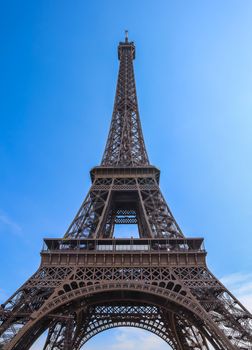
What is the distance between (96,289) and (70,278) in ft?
6.84

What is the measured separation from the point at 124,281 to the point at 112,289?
904 mm

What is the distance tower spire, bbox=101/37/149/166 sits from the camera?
1260 inches

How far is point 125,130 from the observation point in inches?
1363

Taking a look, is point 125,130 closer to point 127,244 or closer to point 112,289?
point 127,244

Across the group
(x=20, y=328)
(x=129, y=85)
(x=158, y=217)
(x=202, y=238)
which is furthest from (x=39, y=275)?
(x=129, y=85)

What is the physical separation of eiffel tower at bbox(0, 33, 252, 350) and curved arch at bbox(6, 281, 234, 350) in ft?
0.18

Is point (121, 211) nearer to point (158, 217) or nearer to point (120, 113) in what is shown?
point (158, 217)

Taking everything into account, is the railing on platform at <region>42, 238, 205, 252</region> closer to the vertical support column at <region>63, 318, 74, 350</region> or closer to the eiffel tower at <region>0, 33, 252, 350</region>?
the eiffel tower at <region>0, 33, 252, 350</region>

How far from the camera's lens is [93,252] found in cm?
2214

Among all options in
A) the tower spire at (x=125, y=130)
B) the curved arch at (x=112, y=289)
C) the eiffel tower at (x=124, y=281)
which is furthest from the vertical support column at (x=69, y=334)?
the tower spire at (x=125, y=130)

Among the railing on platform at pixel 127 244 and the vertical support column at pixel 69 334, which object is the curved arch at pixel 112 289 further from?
the vertical support column at pixel 69 334

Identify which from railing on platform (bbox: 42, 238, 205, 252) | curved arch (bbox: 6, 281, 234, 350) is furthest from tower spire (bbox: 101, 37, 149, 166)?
curved arch (bbox: 6, 281, 234, 350)

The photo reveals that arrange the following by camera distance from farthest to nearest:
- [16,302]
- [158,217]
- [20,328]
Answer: [158,217], [16,302], [20,328]

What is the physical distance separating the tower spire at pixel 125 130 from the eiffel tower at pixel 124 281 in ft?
0.84
